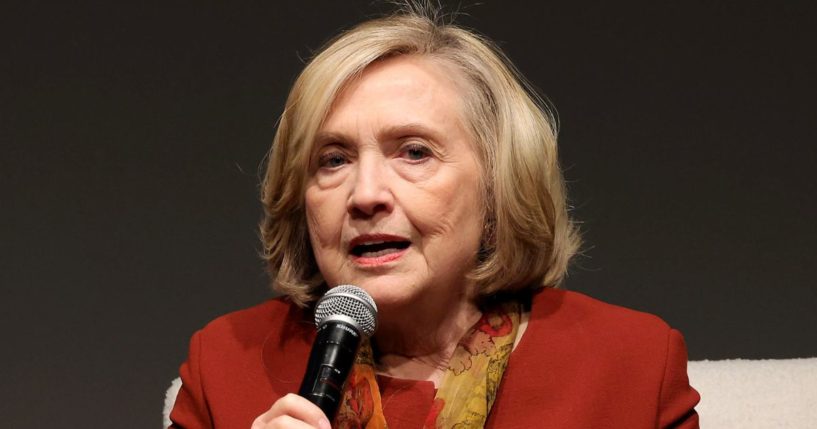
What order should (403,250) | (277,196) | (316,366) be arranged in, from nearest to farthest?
(316,366) → (403,250) → (277,196)

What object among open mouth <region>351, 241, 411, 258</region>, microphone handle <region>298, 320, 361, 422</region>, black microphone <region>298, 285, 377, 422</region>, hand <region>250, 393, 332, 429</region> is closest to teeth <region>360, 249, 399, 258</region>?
open mouth <region>351, 241, 411, 258</region>

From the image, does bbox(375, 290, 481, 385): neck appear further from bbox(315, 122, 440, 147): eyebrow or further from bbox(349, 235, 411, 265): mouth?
bbox(315, 122, 440, 147): eyebrow

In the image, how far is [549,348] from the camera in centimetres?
217

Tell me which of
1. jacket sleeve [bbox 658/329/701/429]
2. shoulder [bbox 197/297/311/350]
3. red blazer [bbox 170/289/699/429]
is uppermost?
shoulder [bbox 197/297/311/350]

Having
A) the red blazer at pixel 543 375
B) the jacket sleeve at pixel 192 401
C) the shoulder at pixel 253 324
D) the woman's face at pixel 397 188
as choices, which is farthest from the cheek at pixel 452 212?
the jacket sleeve at pixel 192 401

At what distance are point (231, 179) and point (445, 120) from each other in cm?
107

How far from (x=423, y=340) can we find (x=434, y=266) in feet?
0.67

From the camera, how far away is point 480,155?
7.17 ft

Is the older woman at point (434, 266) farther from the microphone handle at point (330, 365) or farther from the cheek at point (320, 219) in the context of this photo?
the microphone handle at point (330, 365)

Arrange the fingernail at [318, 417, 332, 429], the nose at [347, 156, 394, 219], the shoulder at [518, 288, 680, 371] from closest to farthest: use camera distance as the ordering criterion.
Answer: the fingernail at [318, 417, 332, 429] → the nose at [347, 156, 394, 219] → the shoulder at [518, 288, 680, 371]

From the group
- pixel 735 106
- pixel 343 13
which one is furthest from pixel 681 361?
pixel 343 13

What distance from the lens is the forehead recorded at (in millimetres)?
2100

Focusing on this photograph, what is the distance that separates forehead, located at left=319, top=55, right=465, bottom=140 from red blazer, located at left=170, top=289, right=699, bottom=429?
1.41ft

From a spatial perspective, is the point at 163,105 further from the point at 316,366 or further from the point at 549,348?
the point at 316,366
